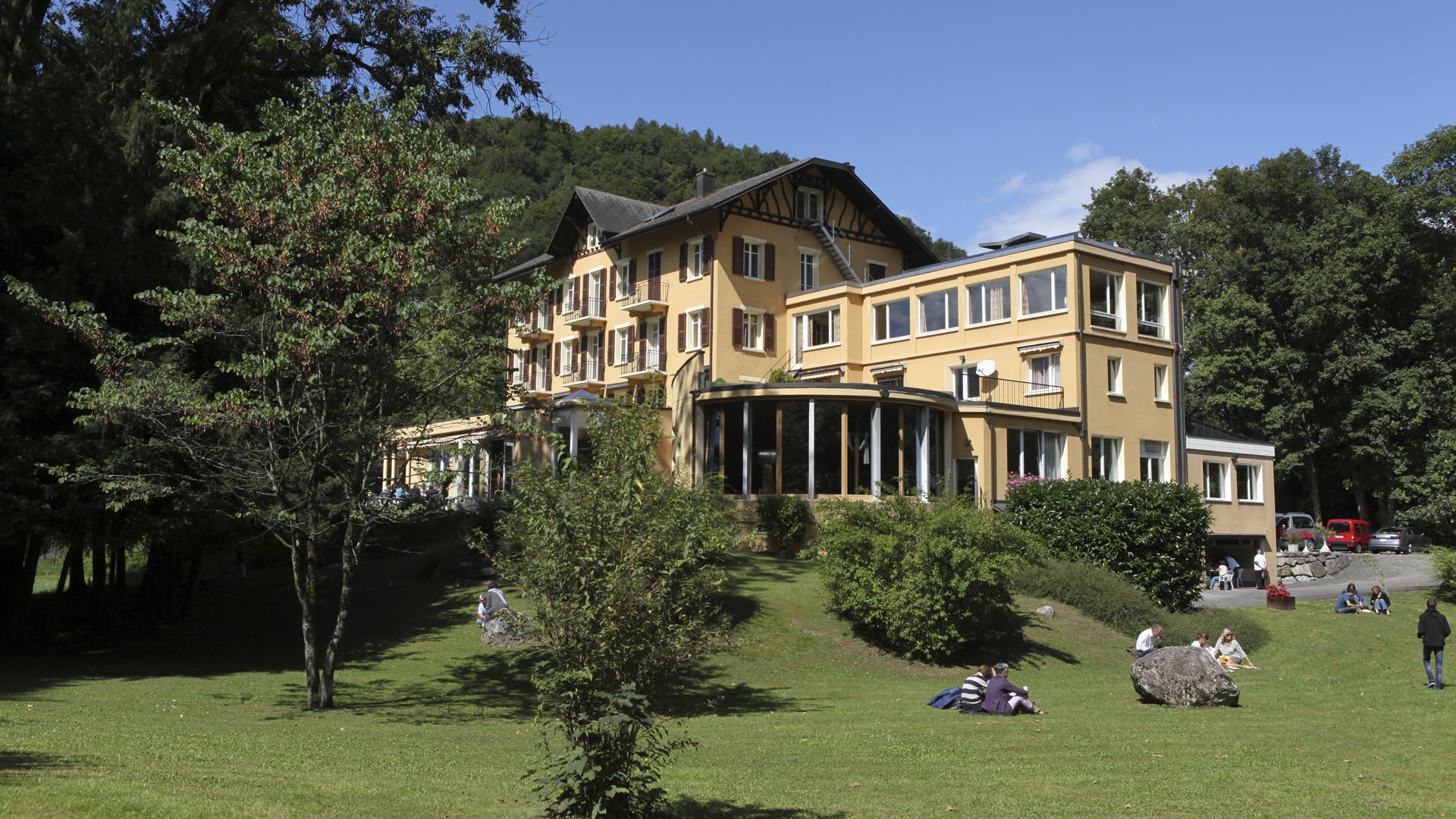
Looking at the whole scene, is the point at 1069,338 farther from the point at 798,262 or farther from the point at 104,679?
the point at 104,679

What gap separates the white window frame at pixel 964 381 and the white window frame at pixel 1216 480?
882 cm

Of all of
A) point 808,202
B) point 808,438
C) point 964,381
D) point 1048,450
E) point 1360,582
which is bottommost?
point 1360,582

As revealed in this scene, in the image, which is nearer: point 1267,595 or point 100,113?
point 100,113

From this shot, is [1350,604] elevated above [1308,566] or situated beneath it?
situated beneath

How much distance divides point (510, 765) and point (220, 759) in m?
2.68

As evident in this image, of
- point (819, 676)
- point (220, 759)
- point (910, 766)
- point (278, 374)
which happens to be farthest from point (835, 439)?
point (220, 759)

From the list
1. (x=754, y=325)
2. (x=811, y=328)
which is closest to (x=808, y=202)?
(x=811, y=328)

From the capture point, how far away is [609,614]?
7066mm

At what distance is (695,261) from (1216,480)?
20320 mm

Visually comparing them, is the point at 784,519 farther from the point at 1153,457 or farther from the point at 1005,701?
the point at 1153,457

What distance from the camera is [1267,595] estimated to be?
94.0 ft

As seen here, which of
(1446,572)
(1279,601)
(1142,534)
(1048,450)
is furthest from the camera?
(1048,450)

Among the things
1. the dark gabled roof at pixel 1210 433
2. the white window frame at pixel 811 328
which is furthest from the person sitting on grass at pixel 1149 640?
the white window frame at pixel 811 328

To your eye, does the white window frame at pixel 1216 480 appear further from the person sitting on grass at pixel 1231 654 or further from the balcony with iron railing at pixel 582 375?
the balcony with iron railing at pixel 582 375
